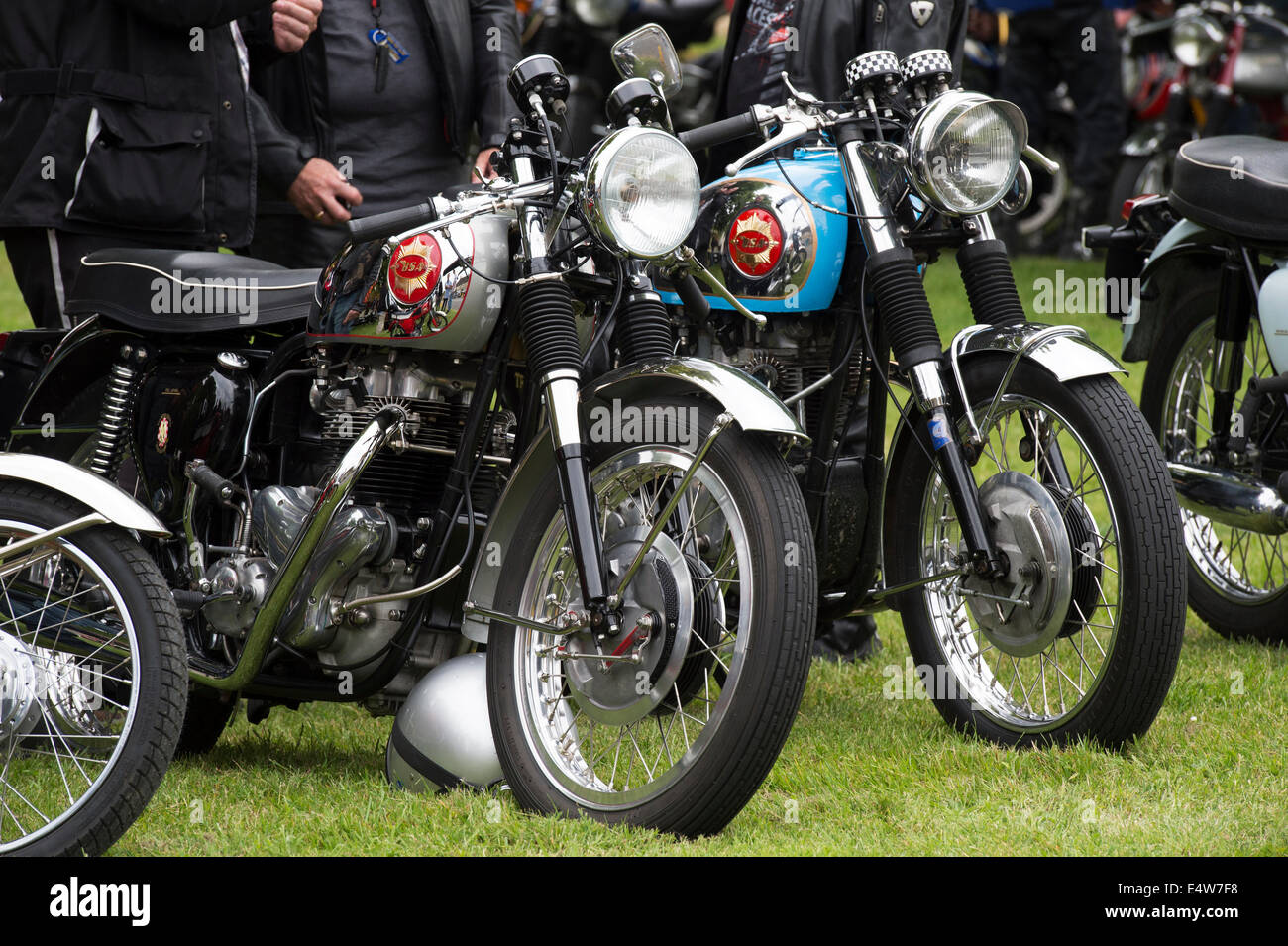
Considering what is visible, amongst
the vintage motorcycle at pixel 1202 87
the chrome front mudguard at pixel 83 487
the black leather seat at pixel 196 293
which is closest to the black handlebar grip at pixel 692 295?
the black leather seat at pixel 196 293

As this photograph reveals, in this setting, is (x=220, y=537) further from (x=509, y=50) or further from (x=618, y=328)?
(x=509, y=50)

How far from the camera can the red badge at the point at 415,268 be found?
338 cm

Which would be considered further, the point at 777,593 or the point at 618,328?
the point at 618,328

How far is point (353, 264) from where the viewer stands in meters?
3.52

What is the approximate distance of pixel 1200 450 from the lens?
472 cm

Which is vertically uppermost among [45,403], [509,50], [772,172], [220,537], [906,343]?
[509,50]

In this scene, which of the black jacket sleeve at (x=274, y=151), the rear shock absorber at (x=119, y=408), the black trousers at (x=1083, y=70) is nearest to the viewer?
the rear shock absorber at (x=119, y=408)

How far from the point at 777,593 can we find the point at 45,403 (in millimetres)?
2054

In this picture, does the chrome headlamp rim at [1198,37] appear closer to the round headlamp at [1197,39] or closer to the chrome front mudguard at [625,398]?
the round headlamp at [1197,39]

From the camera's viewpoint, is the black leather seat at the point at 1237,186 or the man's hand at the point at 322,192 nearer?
the black leather seat at the point at 1237,186

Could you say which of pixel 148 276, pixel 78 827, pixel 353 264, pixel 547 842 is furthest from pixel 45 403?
pixel 547 842

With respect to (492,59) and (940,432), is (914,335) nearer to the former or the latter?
(940,432)

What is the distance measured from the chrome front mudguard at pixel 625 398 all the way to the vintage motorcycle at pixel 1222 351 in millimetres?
1826

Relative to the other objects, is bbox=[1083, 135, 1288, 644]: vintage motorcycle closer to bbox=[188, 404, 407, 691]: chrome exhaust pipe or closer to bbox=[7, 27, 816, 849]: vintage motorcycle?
bbox=[7, 27, 816, 849]: vintage motorcycle
